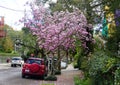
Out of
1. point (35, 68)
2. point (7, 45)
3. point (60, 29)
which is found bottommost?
point (35, 68)

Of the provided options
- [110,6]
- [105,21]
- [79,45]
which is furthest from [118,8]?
[79,45]

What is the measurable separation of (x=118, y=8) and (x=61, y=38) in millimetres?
14205

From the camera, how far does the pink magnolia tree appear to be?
2944 centimetres

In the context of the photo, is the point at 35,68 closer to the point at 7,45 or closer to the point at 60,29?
the point at 60,29

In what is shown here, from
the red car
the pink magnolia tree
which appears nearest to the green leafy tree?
the pink magnolia tree

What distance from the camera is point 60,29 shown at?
97.0 feet

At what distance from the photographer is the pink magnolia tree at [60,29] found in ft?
96.6

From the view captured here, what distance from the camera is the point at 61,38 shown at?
29.7 metres

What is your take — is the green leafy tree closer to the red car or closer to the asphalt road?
the asphalt road

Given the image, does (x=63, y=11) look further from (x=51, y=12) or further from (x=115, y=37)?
(x=115, y=37)

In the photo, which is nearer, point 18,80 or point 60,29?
point 18,80

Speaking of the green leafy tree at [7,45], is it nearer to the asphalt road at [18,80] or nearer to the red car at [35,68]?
the asphalt road at [18,80]

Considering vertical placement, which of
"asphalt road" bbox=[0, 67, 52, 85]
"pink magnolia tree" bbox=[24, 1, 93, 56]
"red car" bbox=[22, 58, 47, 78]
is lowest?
"asphalt road" bbox=[0, 67, 52, 85]

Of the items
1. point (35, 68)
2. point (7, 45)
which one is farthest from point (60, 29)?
point (7, 45)
